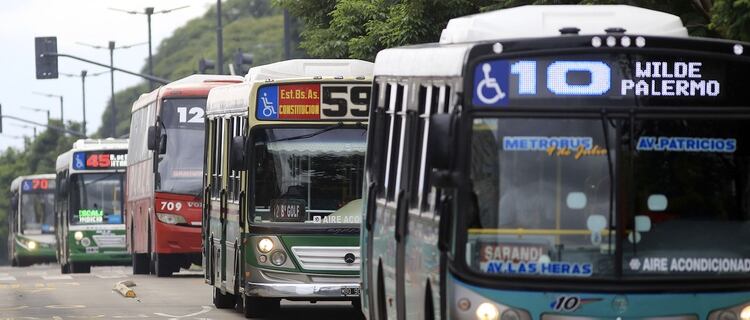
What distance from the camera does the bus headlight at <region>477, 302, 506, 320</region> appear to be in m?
11.4

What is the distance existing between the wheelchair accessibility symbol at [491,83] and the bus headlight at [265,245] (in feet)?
27.5

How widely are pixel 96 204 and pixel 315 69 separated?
2377 cm

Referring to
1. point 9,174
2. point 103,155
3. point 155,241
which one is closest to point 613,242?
point 155,241

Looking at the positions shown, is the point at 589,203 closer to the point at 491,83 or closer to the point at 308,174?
the point at 491,83

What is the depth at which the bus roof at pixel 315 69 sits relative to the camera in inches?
805

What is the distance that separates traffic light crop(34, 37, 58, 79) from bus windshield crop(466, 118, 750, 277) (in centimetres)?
4270

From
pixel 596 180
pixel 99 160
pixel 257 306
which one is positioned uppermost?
pixel 596 180

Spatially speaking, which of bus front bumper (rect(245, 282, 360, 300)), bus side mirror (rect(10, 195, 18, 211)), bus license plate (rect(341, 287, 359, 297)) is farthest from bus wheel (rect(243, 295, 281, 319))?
bus side mirror (rect(10, 195, 18, 211))

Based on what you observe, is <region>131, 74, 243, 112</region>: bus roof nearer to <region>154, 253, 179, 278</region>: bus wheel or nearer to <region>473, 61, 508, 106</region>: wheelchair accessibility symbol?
<region>154, 253, 179, 278</region>: bus wheel

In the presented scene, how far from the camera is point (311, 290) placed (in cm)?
1944

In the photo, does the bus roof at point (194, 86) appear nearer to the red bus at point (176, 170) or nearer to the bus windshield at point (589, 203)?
the red bus at point (176, 170)

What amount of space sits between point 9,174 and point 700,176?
11707cm

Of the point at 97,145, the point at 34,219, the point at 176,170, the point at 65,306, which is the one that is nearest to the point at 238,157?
the point at 65,306

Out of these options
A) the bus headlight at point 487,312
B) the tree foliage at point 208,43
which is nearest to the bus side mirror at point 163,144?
the bus headlight at point 487,312
